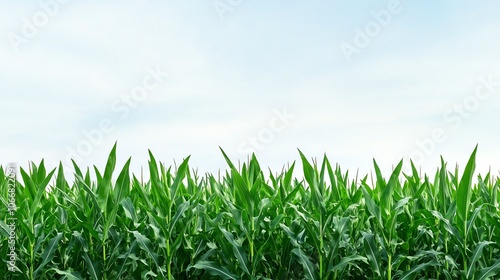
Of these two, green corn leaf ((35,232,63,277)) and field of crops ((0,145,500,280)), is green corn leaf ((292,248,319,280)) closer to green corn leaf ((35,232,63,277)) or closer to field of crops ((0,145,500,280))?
field of crops ((0,145,500,280))

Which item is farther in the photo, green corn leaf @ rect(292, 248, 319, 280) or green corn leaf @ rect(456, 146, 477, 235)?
green corn leaf @ rect(456, 146, 477, 235)

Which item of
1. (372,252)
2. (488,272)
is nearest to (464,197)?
(488,272)

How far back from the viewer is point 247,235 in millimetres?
4277

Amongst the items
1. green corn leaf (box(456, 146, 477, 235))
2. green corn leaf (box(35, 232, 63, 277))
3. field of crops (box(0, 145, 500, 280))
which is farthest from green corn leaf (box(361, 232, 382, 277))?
green corn leaf (box(35, 232, 63, 277))

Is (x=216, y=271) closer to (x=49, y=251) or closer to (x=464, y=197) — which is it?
(x=49, y=251)

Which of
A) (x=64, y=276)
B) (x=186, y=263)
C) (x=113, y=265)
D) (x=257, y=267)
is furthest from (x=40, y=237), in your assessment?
(x=257, y=267)

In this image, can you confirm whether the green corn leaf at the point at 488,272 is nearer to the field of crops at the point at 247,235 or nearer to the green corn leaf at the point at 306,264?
the field of crops at the point at 247,235

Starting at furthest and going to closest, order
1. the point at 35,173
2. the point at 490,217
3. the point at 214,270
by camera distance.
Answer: the point at 35,173
the point at 490,217
the point at 214,270

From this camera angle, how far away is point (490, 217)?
15.2 ft

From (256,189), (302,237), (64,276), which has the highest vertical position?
(256,189)

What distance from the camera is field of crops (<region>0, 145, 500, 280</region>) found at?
14.1 ft

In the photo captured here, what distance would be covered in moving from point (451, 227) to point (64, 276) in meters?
3.18

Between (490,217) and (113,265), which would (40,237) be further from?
(490,217)

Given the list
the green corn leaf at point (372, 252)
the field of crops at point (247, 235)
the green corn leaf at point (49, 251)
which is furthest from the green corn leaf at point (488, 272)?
the green corn leaf at point (49, 251)
